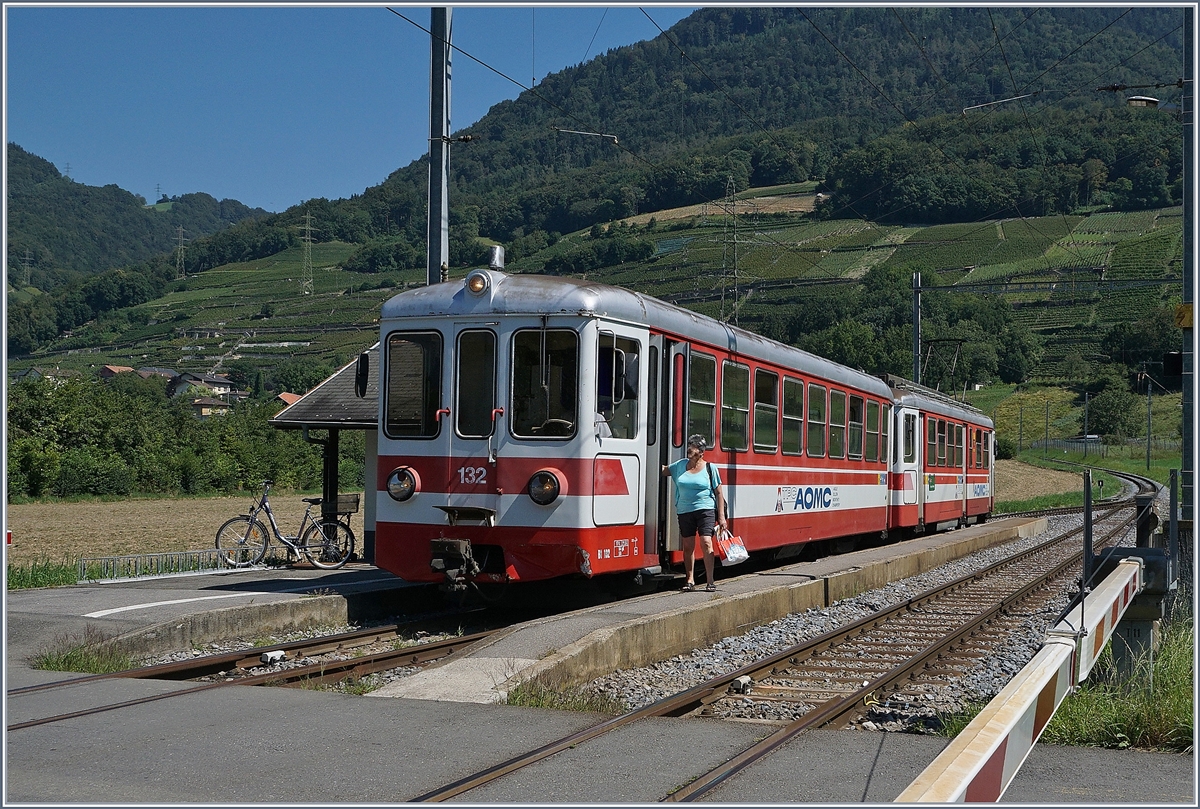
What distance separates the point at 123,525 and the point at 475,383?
74.1 ft

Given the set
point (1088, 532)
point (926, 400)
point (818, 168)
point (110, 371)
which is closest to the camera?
point (1088, 532)

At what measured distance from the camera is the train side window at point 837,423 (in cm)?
1725

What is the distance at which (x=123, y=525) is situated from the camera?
1192 inches

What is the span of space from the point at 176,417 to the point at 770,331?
3524cm

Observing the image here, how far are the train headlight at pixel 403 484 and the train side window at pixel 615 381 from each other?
181cm

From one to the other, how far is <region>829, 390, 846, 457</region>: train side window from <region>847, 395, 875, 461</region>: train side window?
15.1 inches

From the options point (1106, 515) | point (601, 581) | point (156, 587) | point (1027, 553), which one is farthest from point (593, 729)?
point (1106, 515)

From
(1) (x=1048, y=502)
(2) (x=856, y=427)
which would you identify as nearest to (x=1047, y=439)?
(1) (x=1048, y=502)

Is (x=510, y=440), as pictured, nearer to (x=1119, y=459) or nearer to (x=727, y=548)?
(x=727, y=548)

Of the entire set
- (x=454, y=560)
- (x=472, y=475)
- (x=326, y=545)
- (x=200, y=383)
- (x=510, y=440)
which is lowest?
(x=326, y=545)

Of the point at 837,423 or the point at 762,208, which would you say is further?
the point at 762,208

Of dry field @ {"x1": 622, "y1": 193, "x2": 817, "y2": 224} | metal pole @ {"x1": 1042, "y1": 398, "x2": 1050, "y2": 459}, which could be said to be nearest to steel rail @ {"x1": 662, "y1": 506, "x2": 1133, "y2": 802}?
metal pole @ {"x1": 1042, "y1": 398, "x2": 1050, "y2": 459}

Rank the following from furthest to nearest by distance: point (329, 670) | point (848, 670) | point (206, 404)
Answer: point (206, 404), point (848, 670), point (329, 670)

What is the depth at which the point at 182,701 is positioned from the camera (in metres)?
6.79
